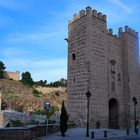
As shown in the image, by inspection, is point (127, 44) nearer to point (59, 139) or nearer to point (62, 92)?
point (59, 139)

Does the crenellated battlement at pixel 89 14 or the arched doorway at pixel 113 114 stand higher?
the crenellated battlement at pixel 89 14

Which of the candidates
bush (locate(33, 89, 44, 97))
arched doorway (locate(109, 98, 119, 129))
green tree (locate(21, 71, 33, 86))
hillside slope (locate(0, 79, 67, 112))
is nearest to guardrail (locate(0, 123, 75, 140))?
arched doorway (locate(109, 98, 119, 129))

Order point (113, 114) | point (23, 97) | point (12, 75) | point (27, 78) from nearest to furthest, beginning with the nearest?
point (113, 114) < point (23, 97) < point (27, 78) < point (12, 75)

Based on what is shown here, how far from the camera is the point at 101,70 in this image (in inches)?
1173

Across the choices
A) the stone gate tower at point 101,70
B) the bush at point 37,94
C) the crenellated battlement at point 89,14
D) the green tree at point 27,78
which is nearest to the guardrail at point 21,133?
the stone gate tower at point 101,70

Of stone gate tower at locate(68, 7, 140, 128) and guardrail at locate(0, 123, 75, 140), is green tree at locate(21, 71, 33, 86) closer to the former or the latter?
stone gate tower at locate(68, 7, 140, 128)

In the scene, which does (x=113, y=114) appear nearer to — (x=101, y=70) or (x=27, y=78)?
(x=101, y=70)

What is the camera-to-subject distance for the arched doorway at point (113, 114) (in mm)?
32625

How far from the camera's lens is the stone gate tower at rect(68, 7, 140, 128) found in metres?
28.5

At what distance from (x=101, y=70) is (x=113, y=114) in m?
6.51

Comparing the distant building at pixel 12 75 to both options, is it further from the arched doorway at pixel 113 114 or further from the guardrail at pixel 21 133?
the guardrail at pixel 21 133

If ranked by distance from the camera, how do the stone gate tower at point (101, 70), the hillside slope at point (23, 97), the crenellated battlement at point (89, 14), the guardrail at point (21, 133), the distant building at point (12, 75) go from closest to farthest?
the guardrail at point (21, 133), the stone gate tower at point (101, 70), the crenellated battlement at point (89, 14), the hillside slope at point (23, 97), the distant building at point (12, 75)

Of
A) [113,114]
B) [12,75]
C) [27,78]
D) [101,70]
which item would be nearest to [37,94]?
[27,78]

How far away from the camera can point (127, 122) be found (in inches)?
1284
